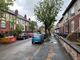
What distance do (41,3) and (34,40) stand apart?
20910mm

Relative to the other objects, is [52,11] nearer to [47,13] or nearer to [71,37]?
[47,13]

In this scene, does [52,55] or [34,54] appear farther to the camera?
[34,54]

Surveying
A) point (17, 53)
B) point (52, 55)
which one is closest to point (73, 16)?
point (17, 53)

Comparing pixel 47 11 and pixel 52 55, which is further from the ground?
pixel 47 11

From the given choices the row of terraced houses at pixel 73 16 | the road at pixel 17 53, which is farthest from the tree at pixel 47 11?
the road at pixel 17 53

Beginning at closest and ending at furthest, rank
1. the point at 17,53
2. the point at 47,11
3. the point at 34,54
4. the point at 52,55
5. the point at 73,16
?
the point at 52,55
the point at 34,54
the point at 17,53
the point at 73,16
the point at 47,11

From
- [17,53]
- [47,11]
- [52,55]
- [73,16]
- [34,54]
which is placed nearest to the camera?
[52,55]

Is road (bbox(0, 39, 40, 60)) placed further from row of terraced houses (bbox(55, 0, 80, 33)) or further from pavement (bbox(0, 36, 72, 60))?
row of terraced houses (bbox(55, 0, 80, 33))

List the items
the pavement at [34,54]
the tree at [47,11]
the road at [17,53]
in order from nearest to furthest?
Result: the pavement at [34,54], the road at [17,53], the tree at [47,11]

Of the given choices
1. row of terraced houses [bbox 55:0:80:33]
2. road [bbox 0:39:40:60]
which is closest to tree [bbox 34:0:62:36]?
row of terraced houses [bbox 55:0:80:33]

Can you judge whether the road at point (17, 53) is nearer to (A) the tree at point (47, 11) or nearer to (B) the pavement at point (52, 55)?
(B) the pavement at point (52, 55)

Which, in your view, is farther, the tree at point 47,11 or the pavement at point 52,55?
the tree at point 47,11

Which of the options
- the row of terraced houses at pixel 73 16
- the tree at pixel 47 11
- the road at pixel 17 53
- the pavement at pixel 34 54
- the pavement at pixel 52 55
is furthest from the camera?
the tree at pixel 47 11

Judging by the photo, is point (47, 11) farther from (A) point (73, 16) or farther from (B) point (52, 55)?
(B) point (52, 55)
